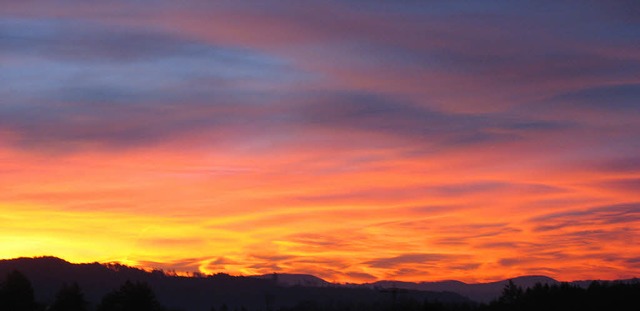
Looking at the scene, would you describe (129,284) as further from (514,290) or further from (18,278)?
(514,290)

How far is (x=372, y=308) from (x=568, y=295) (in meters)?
89.8

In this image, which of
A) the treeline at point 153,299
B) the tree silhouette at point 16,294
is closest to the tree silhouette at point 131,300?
the treeline at point 153,299

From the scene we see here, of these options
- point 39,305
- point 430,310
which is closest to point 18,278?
point 39,305

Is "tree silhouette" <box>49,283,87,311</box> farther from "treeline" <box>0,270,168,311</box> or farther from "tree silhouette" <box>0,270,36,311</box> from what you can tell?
"tree silhouette" <box>0,270,36,311</box>

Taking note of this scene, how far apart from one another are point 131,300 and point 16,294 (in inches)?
478

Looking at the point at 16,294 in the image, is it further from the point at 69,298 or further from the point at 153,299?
the point at 153,299

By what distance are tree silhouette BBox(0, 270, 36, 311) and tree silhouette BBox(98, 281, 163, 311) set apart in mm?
7989

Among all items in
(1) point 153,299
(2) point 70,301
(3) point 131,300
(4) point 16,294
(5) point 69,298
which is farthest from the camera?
(1) point 153,299

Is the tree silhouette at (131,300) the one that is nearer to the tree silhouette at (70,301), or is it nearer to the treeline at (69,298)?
the treeline at (69,298)

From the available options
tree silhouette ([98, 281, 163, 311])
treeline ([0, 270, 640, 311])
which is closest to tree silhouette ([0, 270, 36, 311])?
treeline ([0, 270, 640, 311])

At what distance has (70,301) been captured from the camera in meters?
106

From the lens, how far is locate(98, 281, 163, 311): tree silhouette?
351 ft

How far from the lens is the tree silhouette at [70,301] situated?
105188mm

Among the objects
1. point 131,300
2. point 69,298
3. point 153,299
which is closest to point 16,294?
point 69,298
